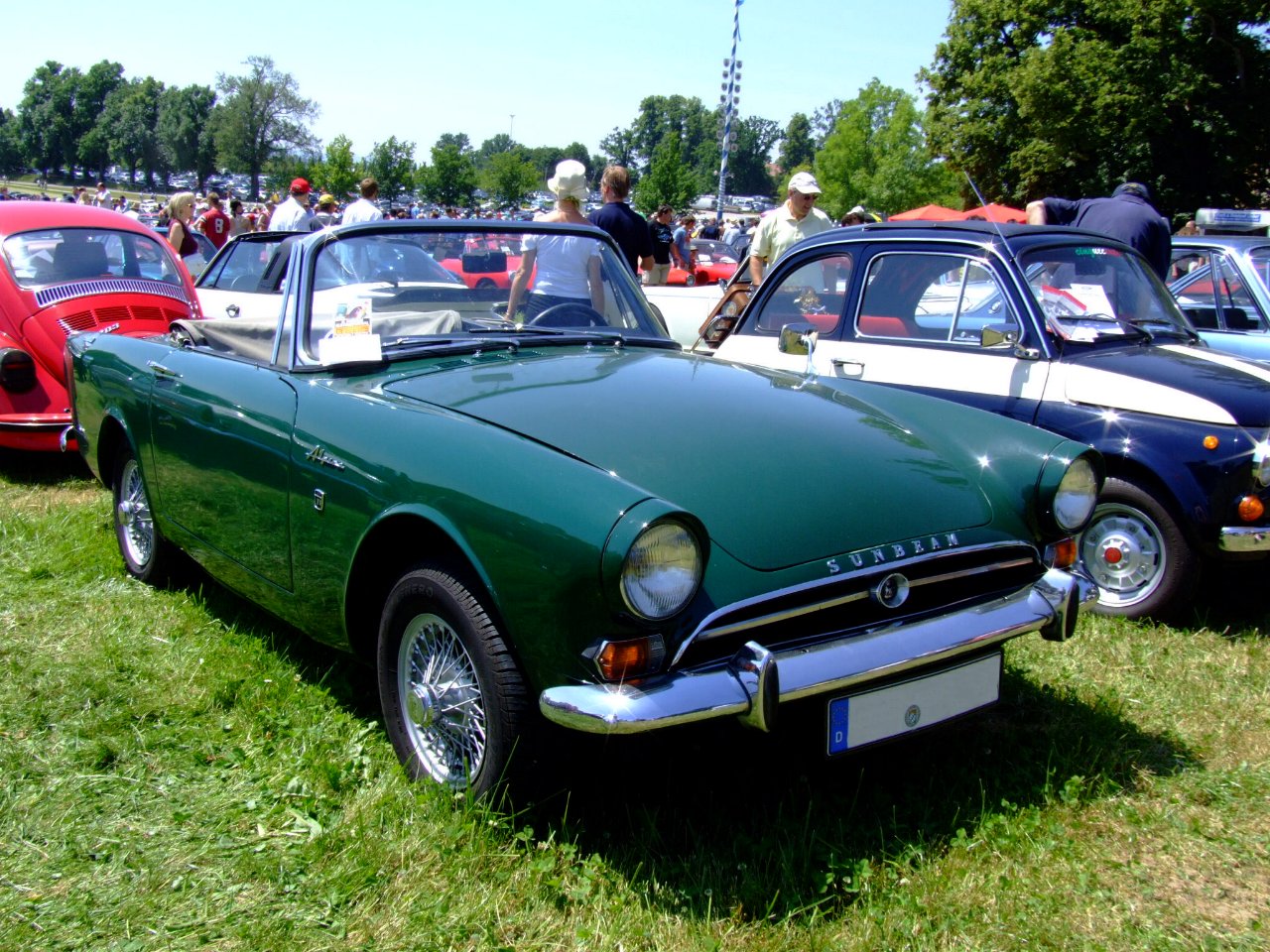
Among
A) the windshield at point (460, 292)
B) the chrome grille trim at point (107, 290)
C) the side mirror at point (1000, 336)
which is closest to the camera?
the windshield at point (460, 292)

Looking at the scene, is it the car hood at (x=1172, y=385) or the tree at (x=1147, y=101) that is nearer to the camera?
the car hood at (x=1172, y=385)

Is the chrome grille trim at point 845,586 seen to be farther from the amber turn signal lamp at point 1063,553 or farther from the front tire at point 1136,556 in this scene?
the front tire at point 1136,556

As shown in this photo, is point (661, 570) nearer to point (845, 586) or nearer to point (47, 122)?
point (845, 586)

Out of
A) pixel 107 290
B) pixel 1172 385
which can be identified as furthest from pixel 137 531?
pixel 1172 385

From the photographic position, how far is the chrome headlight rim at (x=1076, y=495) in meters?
3.03

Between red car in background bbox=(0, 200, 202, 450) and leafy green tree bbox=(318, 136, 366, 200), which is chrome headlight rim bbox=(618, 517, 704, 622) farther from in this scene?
leafy green tree bbox=(318, 136, 366, 200)

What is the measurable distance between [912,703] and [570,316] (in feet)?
6.45

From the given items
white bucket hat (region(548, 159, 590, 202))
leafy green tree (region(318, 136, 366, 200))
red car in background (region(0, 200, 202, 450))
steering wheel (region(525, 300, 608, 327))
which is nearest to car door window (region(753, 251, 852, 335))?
white bucket hat (region(548, 159, 590, 202))

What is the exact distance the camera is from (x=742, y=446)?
280 cm

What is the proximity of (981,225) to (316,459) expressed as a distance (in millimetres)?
3324

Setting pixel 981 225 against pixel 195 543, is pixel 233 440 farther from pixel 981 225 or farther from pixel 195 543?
pixel 981 225

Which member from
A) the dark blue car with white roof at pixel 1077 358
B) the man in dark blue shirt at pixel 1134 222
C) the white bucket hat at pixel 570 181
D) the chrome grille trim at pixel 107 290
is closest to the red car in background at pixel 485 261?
the dark blue car with white roof at pixel 1077 358

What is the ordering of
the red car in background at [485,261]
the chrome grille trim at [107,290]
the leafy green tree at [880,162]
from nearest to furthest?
the red car in background at [485,261]
the chrome grille trim at [107,290]
the leafy green tree at [880,162]

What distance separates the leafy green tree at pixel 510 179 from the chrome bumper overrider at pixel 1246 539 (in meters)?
55.3
